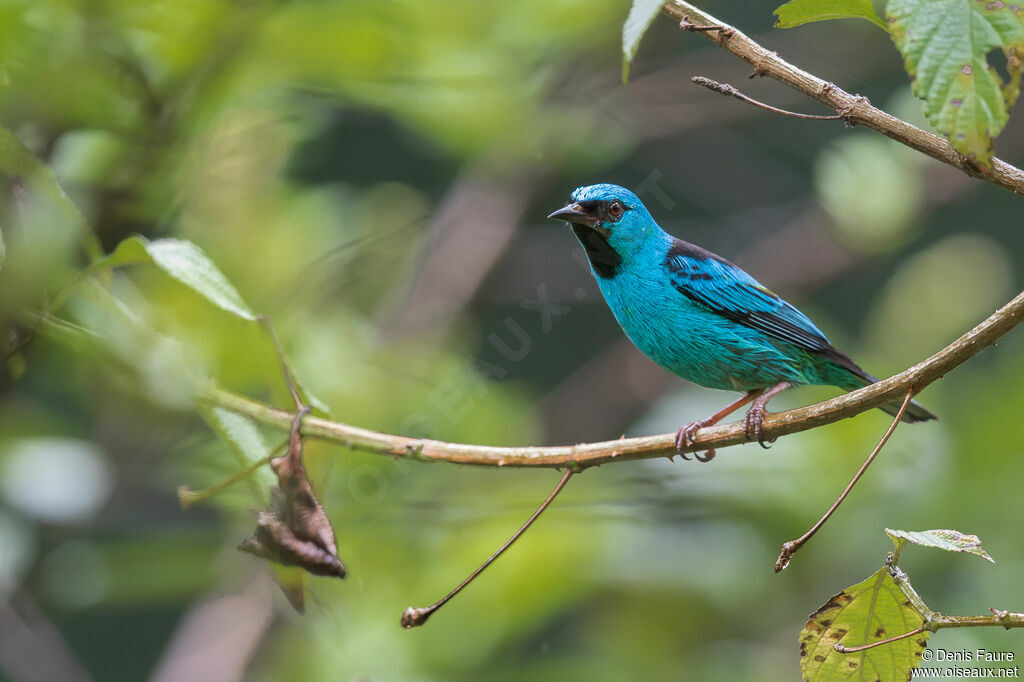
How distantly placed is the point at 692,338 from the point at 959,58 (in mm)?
2230

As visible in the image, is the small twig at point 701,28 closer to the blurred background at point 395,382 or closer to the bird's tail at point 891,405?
the blurred background at point 395,382

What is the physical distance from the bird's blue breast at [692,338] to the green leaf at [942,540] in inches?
66.7

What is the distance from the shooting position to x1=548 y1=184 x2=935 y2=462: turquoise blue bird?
3746mm

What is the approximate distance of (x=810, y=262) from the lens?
252 inches

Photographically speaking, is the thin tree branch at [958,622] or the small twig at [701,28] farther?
the small twig at [701,28]

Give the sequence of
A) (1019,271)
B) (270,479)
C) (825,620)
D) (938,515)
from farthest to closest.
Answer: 1. (1019,271)
2. (938,515)
3. (270,479)
4. (825,620)

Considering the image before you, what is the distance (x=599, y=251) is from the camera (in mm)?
3871

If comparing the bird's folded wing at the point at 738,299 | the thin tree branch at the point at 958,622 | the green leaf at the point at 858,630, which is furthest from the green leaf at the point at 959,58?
the bird's folded wing at the point at 738,299

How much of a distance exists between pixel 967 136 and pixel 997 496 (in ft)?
10.9

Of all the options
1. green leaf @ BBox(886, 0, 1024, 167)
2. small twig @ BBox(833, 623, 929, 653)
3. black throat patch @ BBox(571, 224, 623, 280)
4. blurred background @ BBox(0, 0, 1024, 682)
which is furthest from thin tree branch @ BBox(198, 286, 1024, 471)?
black throat patch @ BBox(571, 224, 623, 280)

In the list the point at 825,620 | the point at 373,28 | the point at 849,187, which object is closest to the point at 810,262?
the point at 849,187

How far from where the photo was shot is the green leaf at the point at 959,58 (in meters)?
1.53

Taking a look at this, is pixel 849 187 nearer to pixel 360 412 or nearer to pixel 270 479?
pixel 360 412

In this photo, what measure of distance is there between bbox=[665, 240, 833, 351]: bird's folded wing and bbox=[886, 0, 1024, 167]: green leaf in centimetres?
227
